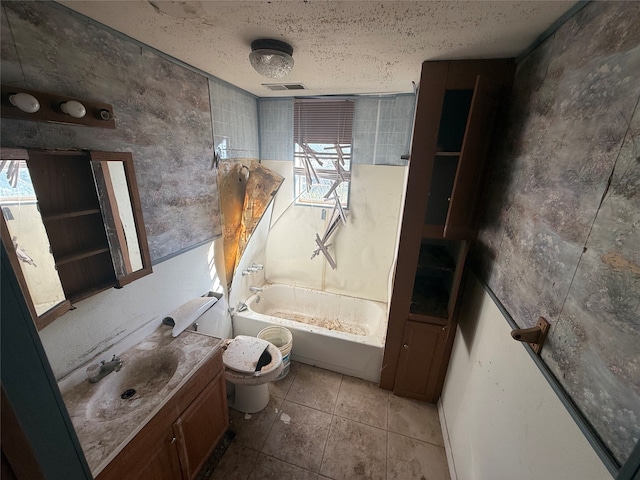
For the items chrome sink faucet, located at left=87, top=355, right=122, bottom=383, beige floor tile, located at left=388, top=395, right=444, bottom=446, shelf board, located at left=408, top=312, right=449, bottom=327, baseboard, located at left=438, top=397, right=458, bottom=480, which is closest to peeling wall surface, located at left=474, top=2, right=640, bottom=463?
shelf board, located at left=408, top=312, right=449, bottom=327

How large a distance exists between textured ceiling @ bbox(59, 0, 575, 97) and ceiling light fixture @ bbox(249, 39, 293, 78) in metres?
0.04

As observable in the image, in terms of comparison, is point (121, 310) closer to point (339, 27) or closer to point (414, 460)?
point (339, 27)

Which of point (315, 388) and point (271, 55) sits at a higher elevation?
point (271, 55)

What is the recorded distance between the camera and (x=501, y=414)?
113cm

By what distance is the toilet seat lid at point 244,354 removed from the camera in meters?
1.77

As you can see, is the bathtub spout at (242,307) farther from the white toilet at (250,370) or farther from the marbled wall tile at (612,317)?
the marbled wall tile at (612,317)

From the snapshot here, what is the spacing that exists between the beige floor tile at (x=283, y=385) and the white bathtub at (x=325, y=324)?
0.14 meters

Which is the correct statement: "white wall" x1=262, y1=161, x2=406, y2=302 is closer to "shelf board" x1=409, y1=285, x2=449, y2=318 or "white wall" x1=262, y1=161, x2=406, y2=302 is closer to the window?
the window

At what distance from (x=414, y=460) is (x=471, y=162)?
192 centimetres

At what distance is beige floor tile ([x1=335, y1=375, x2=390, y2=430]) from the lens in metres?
1.97

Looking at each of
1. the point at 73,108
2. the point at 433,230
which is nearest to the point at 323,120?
the point at 433,230

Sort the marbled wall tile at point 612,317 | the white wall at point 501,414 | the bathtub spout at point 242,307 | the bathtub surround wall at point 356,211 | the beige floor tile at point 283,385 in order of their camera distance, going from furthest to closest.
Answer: the bathtub spout at point 242,307 → the bathtub surround wall at point 356,211 → the beige floor tile at point 283,385 → the white wall at point 501,414 → the marbled wall tile at point 612,317

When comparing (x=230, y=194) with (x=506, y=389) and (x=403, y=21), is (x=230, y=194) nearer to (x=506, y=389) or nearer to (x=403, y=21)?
(x=403, y=21)

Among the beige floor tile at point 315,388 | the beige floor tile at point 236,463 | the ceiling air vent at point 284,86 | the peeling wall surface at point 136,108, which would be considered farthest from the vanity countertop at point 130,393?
the ceiling air vent at point 284,86
